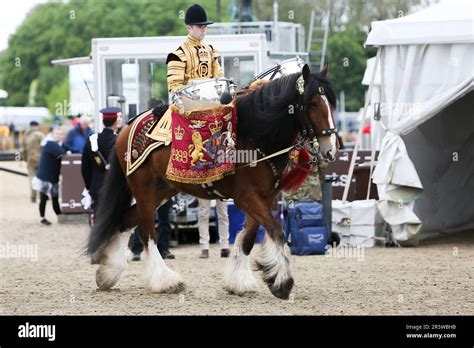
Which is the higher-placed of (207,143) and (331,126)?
(331,126)

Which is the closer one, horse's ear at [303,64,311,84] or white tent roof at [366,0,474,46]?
horse's ear at [303,64,311,84]

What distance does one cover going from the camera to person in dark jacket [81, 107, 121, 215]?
13.1 metres

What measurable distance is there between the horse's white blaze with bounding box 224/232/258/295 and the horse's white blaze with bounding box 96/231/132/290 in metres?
1.20

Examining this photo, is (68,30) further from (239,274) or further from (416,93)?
(239,274)

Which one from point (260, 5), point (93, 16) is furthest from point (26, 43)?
point (260, 5)

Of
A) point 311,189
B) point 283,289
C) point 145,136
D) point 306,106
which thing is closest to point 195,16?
point 145,136

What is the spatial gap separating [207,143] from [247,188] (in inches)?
23.4

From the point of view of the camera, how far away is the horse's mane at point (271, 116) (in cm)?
994

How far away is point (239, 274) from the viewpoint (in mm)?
10438

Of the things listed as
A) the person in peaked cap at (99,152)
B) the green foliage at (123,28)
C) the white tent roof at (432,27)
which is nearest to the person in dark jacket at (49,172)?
the person in peaked cap at (99,152)

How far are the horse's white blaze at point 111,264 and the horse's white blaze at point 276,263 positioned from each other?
1.89 meters

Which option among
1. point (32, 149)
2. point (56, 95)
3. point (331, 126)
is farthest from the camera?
point (56, 95)

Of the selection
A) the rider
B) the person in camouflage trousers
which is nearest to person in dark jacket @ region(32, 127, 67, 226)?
the person in camouflage trousers

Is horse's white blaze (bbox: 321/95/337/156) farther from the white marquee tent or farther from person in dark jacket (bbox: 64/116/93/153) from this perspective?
person in dark jacket (bbox: 64/116/93/153)
